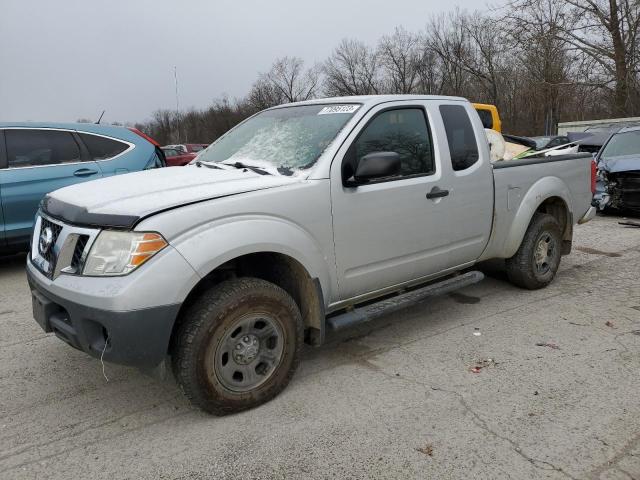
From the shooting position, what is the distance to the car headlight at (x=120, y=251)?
2.65 meters

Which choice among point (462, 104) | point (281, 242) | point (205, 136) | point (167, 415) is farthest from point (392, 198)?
point (205, 136)

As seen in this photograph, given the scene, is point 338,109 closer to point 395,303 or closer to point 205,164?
point 205,164

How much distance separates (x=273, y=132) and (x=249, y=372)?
5.99 ft

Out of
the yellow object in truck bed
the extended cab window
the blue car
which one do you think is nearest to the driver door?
the extended cab window

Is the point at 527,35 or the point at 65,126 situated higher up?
the point at 527,35

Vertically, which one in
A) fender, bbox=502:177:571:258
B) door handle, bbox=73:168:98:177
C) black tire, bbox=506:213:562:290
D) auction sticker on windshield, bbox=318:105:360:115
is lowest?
black tire, bbox=506:213:562:290

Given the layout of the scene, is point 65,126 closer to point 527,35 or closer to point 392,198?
point 392,198

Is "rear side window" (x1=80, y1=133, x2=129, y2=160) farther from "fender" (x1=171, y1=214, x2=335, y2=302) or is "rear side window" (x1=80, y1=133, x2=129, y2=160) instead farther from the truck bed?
the truck bed

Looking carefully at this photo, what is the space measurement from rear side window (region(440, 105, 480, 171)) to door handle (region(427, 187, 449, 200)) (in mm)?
278

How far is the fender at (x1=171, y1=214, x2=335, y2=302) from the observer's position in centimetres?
277

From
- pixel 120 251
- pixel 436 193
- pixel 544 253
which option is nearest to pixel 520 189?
pixel 544 253

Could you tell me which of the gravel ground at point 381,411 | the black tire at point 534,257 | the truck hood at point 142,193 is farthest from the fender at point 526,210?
the truck hood at point 142,193

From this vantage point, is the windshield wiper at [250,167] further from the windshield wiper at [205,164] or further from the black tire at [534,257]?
the black tire at [534,257]

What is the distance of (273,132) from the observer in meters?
3.97
